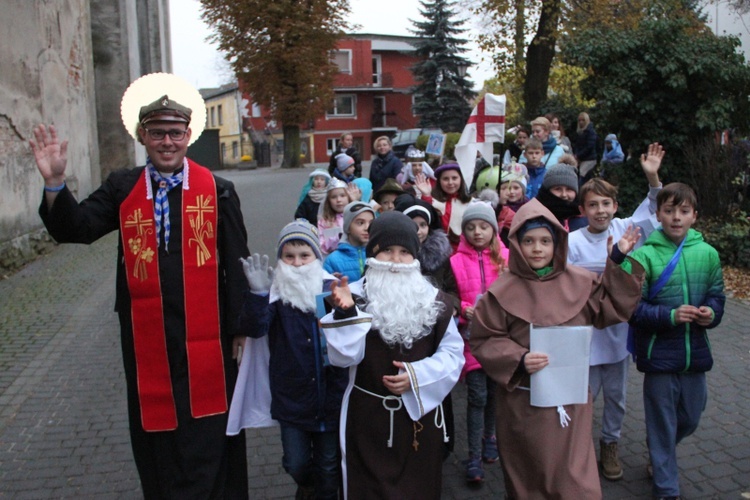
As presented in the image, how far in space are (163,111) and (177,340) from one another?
3.63ft

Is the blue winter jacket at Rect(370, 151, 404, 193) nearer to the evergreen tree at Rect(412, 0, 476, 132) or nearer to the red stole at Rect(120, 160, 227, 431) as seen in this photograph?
the red stole at Rect(120, 160, 227, 431)

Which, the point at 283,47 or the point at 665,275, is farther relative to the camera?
the point at 283,47

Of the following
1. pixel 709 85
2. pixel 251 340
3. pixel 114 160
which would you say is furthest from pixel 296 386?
pixel 114 160

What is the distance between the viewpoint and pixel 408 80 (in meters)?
58.6

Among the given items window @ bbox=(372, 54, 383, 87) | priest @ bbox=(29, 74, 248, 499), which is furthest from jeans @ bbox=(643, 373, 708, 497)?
window @ bbox=(372, 54, 383, 87)

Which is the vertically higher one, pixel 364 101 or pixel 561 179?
pixel 364 101

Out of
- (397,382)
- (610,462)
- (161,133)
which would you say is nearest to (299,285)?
(397,382)

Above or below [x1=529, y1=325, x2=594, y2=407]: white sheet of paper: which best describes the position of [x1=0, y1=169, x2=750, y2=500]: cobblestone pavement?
below

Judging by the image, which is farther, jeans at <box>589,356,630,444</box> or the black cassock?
jeans at <box>589,356,630,444</box>

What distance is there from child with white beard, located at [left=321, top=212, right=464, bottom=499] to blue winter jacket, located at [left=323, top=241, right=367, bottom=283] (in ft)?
4.50

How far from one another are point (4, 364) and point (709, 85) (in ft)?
35.3

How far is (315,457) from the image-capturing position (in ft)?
12.3

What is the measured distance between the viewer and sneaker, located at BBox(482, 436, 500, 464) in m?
4.64

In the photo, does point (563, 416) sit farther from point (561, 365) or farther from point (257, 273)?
point (257, 273)
